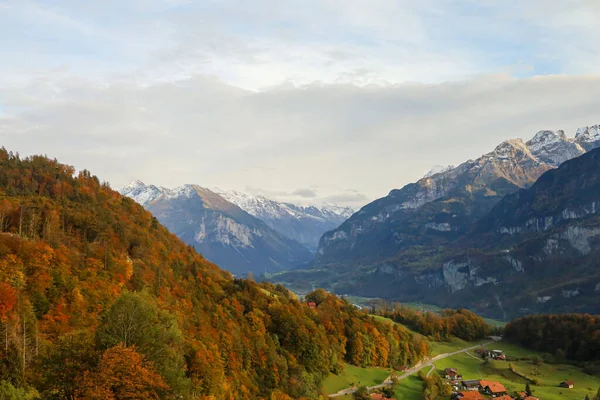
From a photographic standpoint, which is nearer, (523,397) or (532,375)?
(523,397)

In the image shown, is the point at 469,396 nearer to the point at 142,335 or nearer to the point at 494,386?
the point at 494,386

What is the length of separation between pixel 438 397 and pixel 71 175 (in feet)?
376

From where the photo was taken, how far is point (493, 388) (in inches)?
4643

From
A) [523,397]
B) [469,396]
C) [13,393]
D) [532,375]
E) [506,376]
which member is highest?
[13,393]

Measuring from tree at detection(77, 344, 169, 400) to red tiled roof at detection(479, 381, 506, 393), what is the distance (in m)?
105

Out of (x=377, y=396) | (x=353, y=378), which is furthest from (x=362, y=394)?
(x=353, y=378)

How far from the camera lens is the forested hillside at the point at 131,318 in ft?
128

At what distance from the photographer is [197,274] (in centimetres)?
12975

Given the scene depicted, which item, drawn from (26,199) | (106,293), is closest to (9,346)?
(106,293)

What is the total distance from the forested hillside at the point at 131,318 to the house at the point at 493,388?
31.3 meters

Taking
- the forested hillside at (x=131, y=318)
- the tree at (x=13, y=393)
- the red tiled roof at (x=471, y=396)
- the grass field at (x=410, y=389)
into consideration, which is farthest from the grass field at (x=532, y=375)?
the tree at (x=13, y=393)

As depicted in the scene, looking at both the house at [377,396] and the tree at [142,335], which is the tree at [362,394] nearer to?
the house at [377,396]

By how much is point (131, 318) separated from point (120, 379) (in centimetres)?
805

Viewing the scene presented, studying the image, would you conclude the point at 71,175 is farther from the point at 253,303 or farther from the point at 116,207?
the point at 253,303
